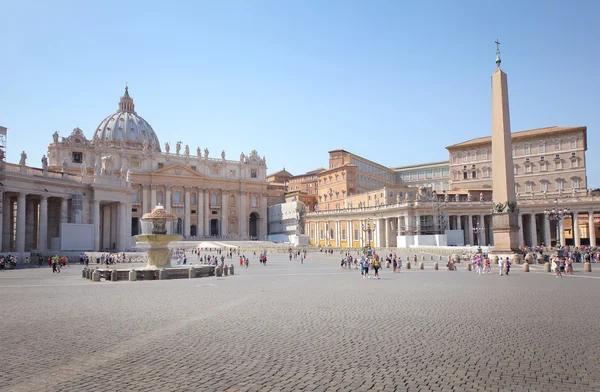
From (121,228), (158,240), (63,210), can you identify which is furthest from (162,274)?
(121,228)

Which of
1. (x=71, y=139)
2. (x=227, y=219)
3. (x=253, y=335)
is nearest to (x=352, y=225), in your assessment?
(x=227, y=219)

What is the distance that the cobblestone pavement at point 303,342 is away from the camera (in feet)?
19.9

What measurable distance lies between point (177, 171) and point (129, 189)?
3778cm

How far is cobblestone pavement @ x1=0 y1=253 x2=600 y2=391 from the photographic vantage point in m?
6.05

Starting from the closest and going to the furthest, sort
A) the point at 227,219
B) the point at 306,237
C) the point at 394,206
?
the point at 394,206
the point at 306,237
the point at 227,219

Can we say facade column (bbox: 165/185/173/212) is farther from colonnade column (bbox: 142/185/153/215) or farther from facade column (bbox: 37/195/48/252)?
facade column (bbox: 37/195/48/252)

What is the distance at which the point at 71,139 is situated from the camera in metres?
78.2

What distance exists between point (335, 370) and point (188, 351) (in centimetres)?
251

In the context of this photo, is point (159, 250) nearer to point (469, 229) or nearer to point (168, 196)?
point (469, 229)

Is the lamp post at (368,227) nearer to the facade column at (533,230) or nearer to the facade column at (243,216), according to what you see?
the facade column at (533,230)

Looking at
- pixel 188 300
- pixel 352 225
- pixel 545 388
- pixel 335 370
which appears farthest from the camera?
pixel 352 225

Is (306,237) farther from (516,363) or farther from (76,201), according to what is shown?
(516,363)

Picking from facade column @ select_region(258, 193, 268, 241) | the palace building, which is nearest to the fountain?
the palace building

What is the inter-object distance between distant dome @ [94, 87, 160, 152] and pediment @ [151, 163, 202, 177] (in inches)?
685
